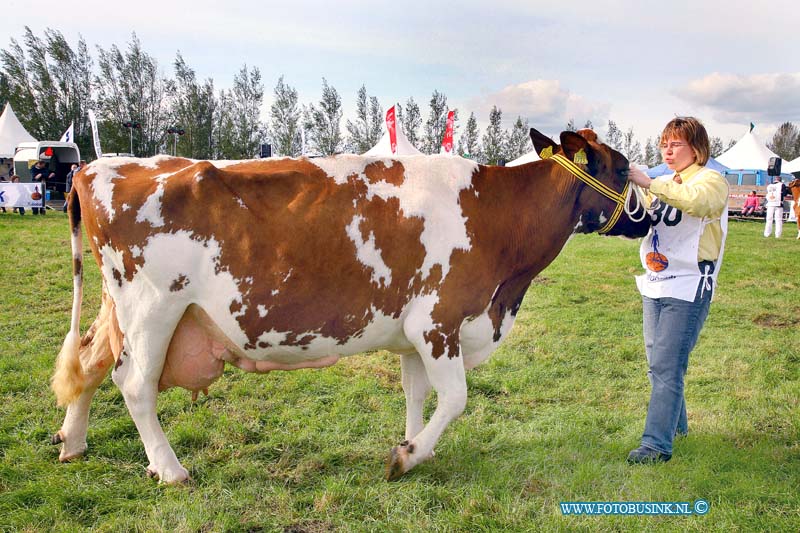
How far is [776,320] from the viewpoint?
7.22 metres

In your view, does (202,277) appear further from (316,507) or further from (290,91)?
(290,91)

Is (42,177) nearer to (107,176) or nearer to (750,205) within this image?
(107,176)

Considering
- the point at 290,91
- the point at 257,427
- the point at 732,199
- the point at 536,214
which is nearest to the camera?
the point at 536,214

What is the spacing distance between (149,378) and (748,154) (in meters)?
33.6

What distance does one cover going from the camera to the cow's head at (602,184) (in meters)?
3.52

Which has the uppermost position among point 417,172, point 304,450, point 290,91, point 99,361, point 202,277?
point 290,91

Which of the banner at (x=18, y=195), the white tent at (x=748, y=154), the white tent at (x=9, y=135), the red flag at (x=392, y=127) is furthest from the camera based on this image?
the white tent at (x=9, y=135)

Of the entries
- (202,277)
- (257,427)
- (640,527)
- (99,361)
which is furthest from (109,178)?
(640,527)

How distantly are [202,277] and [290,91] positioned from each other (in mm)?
48107

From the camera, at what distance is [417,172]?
338cm

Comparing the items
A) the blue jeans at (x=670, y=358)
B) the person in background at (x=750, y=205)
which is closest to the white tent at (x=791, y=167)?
the person in background at (x=750, y=205)

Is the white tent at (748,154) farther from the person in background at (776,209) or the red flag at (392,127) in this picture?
the red flag at (392,127)

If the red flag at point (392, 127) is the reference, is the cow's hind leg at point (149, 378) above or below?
below

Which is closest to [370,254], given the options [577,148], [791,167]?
[577,148]
